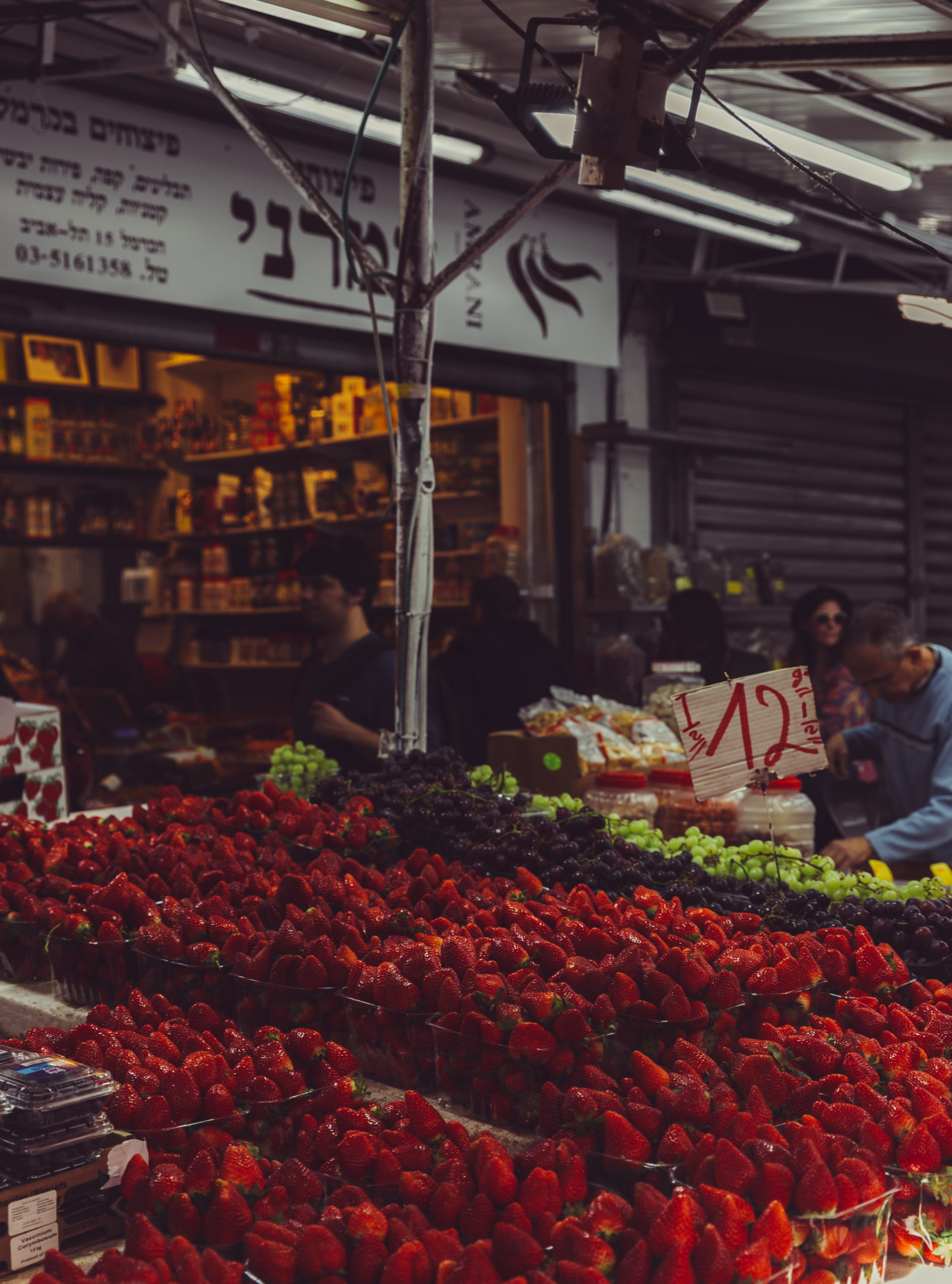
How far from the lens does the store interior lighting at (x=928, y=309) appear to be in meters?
2.68

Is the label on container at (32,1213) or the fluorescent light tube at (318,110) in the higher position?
the fluorescent light tube at (318,110)

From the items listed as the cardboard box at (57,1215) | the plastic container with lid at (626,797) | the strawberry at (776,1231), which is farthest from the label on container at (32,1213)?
the plastic container with lid at (626,797)

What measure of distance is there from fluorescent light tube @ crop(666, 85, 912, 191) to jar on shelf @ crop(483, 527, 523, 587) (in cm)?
282

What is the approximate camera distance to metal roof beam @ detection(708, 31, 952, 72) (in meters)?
2.88

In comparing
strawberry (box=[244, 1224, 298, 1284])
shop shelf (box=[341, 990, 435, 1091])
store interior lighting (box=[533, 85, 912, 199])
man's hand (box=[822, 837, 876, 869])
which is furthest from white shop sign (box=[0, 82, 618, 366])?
strawberry (box=[244, 1224, 298, 1284])

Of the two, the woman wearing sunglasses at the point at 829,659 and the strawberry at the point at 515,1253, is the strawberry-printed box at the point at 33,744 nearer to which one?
the strawberry at the point at 515,1253

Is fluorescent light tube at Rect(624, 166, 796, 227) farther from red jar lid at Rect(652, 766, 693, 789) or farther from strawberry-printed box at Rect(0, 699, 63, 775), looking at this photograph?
strawberry-printed box at Rect(0, 699, 63, 775)

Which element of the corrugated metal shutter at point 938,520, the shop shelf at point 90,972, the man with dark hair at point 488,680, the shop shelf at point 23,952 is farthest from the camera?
the corrugated metal shutter at point 938,520

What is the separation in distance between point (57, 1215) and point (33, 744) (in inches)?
99.8

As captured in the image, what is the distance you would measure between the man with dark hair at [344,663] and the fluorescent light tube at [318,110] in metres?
1.45

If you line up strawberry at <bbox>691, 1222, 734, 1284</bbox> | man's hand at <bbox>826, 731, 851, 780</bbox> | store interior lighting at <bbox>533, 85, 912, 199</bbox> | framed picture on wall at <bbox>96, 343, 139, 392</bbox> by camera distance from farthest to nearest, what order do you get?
framed picture on wall at <bbox>96, 343, 139, 392</bbox>
man's hand at <bbox>826, 731, 851, 780</bbox>
store interior lighting at <bbox>533, 85, 912, 199</bbox>
strawberry at <bbox>691, 1222, 734, 1284</bbox>

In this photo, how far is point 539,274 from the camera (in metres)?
6.32

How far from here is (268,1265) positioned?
4.23 ft

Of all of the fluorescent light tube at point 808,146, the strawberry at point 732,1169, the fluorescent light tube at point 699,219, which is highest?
the fluorescent light tube at point 699,219
